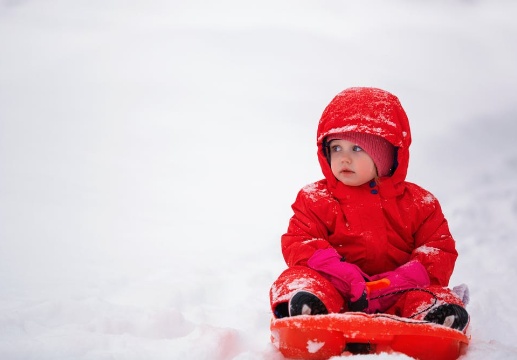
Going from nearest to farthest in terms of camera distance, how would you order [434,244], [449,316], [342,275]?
[449,316] < [342,275] < [434,244]

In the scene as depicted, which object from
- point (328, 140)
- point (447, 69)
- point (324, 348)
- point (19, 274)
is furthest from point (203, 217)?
point (447, 69)

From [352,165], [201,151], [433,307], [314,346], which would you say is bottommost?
[314,346]

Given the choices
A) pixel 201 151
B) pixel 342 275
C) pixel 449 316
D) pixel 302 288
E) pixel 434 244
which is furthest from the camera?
pixel 201 151

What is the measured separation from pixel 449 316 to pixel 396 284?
0.37m

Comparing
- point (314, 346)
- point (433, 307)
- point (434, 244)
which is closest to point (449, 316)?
point (433, 307)

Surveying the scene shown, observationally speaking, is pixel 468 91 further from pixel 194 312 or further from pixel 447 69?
pixel 194 312

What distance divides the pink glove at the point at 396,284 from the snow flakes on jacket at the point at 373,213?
11cm

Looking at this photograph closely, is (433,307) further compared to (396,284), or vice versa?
(396,284)

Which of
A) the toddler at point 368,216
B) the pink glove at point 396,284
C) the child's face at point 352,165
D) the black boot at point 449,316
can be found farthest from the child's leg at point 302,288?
the child's face at point 352,165

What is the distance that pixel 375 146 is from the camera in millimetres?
2424

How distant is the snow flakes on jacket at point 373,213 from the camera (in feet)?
7.75

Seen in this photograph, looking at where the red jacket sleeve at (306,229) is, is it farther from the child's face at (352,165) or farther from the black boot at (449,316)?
the black boot at (449,316)

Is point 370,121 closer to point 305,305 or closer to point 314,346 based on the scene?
point 305,305

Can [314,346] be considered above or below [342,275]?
below
